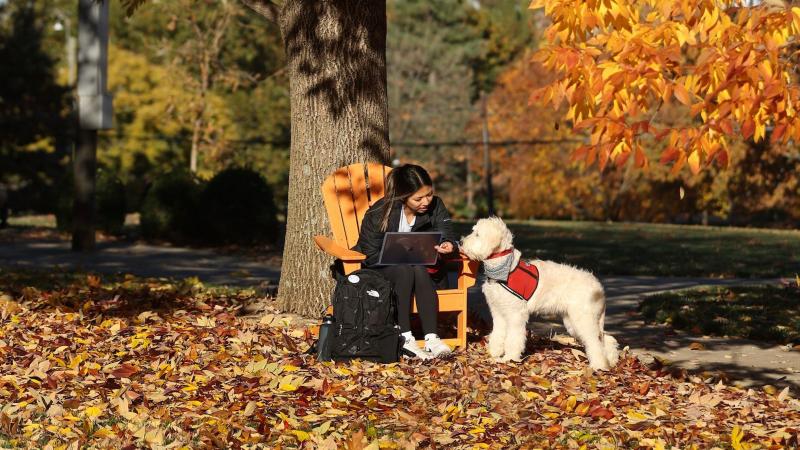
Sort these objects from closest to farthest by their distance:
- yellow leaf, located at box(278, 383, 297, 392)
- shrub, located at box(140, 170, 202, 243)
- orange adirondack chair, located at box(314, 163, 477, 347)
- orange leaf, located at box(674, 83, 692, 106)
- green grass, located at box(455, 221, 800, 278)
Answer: orange leaf, located at box(674, 83, 692, 106) → yellow leaf, located at box(278, 383, 297, 392) → orange adirondack chair, located at box(314, 163, 477, 347) → green grass, located at box(455, 221, 800, 278) → shrub, located at box(140, 170, 202, 243)

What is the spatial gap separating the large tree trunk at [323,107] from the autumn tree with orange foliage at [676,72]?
125 inches

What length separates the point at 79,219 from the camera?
48.5ft

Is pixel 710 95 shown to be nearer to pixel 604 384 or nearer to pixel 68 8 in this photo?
pixel 604 384

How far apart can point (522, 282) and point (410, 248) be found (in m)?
0.84

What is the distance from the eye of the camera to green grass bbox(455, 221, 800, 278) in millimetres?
14562

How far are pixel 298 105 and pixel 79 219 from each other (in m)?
6.95

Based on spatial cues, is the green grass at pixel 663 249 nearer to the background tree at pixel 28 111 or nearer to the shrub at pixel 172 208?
the shrub at pixel 172 208

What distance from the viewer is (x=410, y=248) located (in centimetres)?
766

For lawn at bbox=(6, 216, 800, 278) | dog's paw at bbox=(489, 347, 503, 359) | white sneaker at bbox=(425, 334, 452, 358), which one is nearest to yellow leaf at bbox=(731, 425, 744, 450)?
dog's paw at bbox=(489, 347, 503, 359)

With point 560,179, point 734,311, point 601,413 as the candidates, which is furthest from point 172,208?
point 560,179

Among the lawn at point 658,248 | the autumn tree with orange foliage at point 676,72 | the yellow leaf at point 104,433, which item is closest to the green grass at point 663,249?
the lawn at point 658,248

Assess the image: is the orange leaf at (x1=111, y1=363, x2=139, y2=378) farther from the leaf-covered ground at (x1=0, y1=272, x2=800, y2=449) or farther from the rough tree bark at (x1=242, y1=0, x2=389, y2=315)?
the rough tree bark at (x1=242, y1=0, x2=389, y2=315)

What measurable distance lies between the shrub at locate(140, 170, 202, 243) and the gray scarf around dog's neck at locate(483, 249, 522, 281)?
987cm

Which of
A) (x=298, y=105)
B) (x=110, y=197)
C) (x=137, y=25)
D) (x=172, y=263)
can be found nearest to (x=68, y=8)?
(x=137, y=25)
